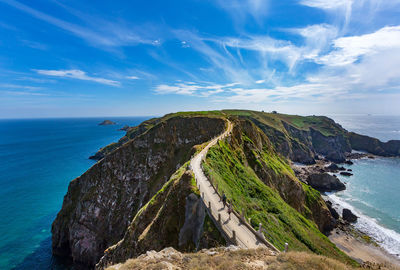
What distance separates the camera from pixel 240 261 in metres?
10.6

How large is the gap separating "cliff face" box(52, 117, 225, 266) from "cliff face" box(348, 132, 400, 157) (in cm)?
14732

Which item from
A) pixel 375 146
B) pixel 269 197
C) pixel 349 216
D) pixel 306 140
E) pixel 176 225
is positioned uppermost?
pixel 176 225

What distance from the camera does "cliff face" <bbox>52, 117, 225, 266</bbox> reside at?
145 feet

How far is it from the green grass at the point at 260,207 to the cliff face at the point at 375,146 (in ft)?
491

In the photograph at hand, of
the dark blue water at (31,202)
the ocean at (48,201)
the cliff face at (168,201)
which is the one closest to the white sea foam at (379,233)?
the ocean at (48,201)

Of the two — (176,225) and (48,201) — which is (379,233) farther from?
(48,201)

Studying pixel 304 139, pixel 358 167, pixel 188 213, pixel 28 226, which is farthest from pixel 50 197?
pixel 304 139

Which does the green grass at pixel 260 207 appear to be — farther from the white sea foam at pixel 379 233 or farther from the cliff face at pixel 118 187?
the white sea foam at pixel 379 233

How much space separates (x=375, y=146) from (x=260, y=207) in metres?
169

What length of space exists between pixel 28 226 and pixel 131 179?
30459 millimetres

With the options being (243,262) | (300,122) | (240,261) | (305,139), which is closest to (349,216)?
(243,262)

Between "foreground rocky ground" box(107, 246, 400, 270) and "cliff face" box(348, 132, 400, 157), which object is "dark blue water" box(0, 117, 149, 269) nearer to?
"foreground rocky ground" box(107, 246, 400, 270)

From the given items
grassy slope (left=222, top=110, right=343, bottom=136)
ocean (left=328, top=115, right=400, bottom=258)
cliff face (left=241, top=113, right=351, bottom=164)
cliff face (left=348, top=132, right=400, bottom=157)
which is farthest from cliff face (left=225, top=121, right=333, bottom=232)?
cliff face (left=348, top=132, right=400, bottom=157)

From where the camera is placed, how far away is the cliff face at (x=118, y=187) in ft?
145
